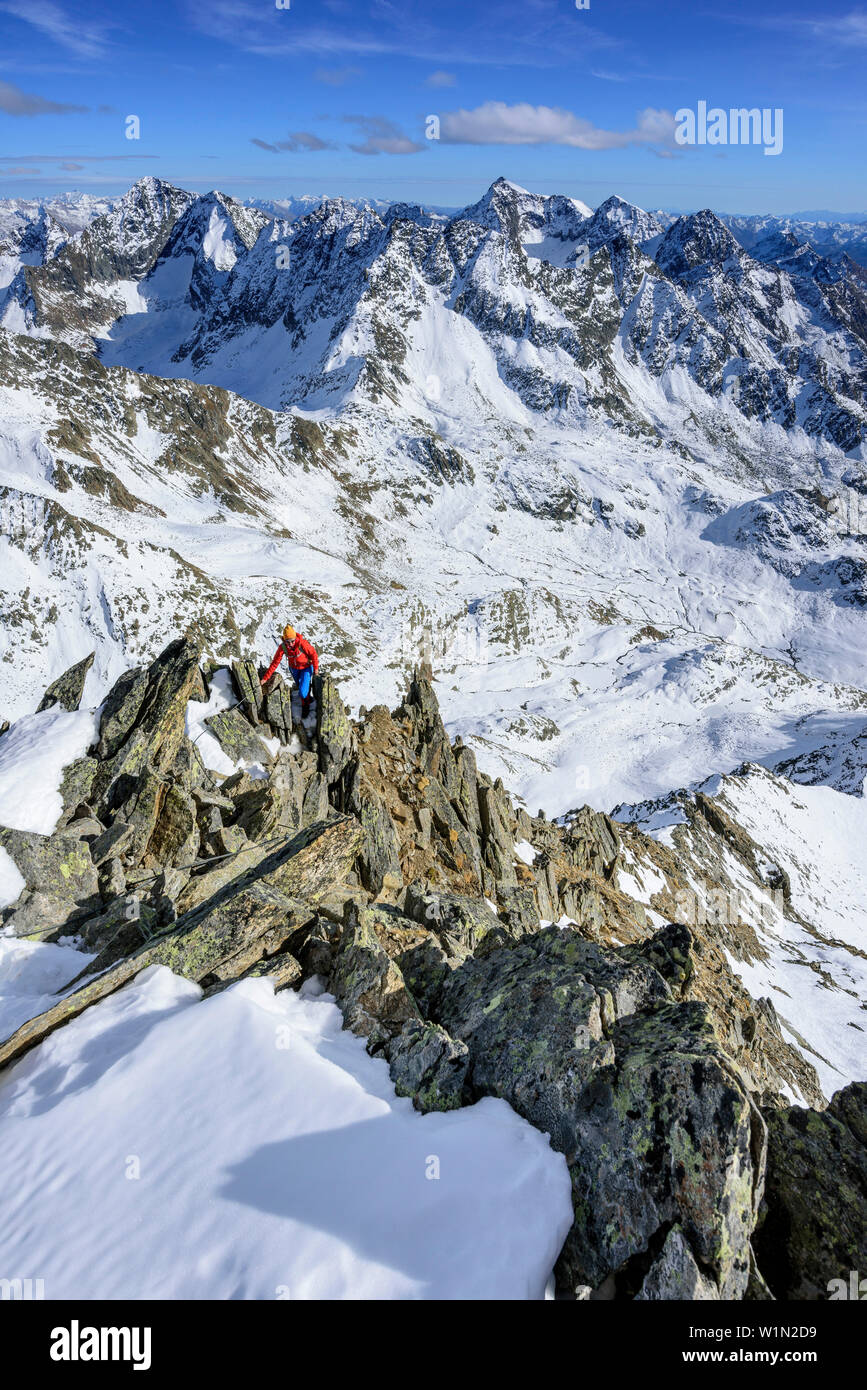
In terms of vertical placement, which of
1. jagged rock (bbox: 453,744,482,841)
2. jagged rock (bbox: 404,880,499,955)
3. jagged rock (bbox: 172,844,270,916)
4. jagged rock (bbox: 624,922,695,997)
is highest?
jagged rock (bbox: 172,844,270,916)

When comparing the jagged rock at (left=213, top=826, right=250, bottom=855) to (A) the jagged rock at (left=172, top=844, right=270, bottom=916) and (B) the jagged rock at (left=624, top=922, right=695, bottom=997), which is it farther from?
(B) the jagged rock at (left=624, top=922, right=695, bottom=997)

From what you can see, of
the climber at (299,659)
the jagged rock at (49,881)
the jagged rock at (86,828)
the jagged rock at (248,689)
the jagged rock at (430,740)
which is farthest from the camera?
the jagged rock at (430,740)

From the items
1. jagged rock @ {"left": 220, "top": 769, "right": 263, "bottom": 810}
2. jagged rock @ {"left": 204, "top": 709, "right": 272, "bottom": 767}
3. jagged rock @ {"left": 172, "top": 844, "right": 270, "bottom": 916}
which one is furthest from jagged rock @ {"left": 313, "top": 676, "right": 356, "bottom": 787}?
jagged rock @ {"left": 172, "top": 844, "right": 270, "bottom": 916}

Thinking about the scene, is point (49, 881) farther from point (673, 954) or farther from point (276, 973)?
point (673, 954)

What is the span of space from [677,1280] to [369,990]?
529 centimetres

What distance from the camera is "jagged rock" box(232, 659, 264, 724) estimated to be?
23.6 meters

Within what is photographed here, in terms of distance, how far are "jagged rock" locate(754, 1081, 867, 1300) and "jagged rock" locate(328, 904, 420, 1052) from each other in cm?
503

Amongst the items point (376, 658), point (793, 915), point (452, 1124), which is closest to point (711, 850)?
point (793, 915)

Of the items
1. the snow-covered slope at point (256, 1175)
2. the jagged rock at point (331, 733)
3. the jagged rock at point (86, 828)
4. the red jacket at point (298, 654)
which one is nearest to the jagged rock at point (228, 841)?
the jagged rock at point (86, 828)

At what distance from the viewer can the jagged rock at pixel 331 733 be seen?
77.0ft

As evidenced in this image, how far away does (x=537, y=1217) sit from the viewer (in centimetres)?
727

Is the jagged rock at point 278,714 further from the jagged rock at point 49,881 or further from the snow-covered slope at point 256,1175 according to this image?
the snow-covered slope at point 256,1175

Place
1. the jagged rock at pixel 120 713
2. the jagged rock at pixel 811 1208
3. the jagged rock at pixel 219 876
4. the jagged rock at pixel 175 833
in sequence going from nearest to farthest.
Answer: the jagged rock at pixel 811 1208, the jagged rock at pixel 219 876, the jagged rock at pixel 175 833, the jagged rock at pixel 120 713

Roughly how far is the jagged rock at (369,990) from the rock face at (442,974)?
0.04 m
